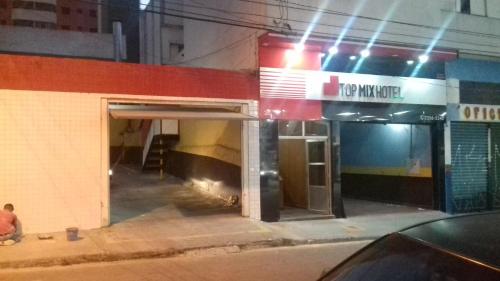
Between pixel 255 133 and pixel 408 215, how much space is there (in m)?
5.43

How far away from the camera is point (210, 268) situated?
931 centimetres

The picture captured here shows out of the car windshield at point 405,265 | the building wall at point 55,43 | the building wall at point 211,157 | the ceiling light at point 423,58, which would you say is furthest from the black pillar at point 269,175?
the building wall at point 55,43

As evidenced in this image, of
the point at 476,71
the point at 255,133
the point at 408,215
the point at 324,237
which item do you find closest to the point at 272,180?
the point at 255,133

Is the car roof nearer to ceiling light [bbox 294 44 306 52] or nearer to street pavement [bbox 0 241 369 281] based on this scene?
street pavement [bbox 0 241 369 281]

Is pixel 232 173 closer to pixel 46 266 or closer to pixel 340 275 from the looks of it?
pixel 46 266

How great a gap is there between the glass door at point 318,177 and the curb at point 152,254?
2800 millimetres

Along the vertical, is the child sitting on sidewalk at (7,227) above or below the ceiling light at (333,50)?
below

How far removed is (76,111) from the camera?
1229 cm

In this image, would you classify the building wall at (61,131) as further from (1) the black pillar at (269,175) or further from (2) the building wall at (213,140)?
(2) the building wall at (213,140)

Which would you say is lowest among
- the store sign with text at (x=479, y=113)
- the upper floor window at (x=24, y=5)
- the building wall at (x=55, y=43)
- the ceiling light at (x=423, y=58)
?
the store sign with text at (x=479, y=113)

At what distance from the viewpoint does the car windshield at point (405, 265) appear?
2350 millimetres

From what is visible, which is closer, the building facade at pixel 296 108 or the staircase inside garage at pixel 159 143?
the building facade at pixel 296 108

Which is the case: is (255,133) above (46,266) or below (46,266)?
above

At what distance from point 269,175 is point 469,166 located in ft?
23.5
